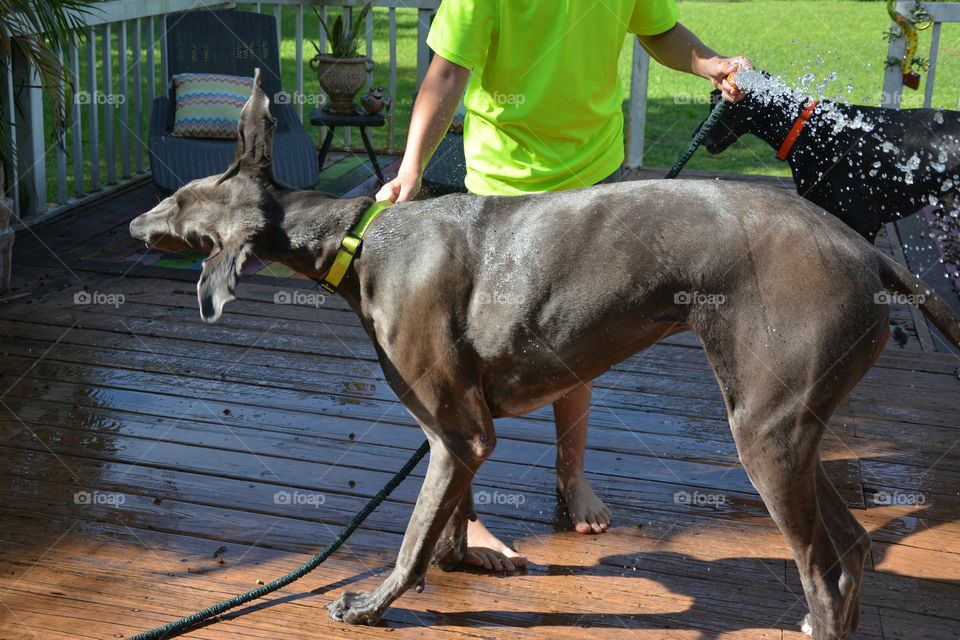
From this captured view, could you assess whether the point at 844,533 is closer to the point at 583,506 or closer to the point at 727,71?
the point at 583,506

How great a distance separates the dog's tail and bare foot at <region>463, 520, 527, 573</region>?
1.37 meters

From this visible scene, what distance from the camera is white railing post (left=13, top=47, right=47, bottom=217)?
5.64 m

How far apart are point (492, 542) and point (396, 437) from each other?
835 mm

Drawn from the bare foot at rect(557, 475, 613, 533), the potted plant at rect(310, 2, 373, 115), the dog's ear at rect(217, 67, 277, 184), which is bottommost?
the bare foot at rect(557, 475, 613, 533)

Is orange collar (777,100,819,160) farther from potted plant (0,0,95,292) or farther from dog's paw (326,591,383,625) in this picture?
potted plant (0,0,95,292)

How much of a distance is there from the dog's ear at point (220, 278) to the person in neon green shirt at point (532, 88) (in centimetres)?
42

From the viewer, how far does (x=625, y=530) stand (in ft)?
10.1

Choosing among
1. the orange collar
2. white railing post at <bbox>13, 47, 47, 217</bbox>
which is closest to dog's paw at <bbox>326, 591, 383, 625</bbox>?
the orange collar

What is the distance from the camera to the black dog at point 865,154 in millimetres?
4410

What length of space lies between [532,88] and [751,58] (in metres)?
9.48

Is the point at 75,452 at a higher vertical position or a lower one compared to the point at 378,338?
lower

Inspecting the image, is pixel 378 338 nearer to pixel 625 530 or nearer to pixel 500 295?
pixel 500 295

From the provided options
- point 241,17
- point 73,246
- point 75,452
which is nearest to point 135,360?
point 75,452

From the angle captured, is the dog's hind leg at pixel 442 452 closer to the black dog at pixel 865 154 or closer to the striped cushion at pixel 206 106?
the black dog at pixel 865 154
